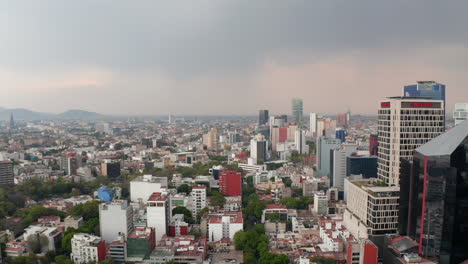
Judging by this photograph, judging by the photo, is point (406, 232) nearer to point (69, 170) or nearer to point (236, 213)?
point (236, 213)

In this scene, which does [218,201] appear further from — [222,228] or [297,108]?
[297,108]

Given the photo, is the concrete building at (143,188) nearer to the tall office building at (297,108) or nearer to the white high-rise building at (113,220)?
the white high-rise building at (113,220)

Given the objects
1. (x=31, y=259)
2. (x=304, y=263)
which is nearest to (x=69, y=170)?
(x=31, y=259)

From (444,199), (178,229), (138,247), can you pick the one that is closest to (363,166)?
(444,199)

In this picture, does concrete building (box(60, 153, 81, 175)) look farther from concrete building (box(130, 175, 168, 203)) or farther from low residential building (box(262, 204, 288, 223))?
low residential building (box(262, 204, 288, 223))

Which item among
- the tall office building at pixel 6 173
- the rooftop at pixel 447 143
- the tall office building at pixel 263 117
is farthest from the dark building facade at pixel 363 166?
the tall office building at pixel 263 117
